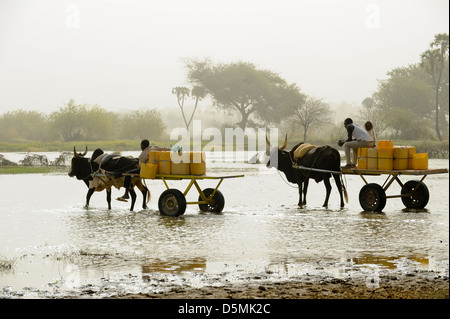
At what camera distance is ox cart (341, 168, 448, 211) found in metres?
16.2

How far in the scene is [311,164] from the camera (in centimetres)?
1816

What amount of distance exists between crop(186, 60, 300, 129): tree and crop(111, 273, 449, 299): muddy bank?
3421 inches

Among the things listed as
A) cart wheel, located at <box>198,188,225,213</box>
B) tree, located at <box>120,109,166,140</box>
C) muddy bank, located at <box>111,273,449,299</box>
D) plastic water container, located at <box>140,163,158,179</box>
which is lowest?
muddy bank, located at <box>111,273,449,299</box>

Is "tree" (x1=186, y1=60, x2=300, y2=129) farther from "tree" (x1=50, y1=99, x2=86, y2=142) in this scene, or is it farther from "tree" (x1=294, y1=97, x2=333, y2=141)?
"tree" (x1=50, y1=99, x2=86, y2=142)

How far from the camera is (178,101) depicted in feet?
312

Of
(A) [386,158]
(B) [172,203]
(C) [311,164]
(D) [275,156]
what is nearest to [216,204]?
(B) [172,203]

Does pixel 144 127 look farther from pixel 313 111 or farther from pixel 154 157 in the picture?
pixel 154 157

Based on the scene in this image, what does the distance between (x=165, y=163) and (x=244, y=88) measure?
82033 mm

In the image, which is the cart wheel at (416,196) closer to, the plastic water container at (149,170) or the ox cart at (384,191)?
the ox cart at (384,191)

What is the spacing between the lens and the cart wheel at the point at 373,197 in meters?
16.6

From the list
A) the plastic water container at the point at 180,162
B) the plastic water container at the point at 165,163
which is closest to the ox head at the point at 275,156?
the plastic water container at the point at 180,162

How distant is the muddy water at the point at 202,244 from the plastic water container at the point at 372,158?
3.68 feet

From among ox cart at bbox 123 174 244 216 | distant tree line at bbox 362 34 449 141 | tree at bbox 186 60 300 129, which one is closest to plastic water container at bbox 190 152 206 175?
ox cart at bbox 123 174 244 216

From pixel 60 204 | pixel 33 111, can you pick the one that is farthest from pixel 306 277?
pixel 33 111
